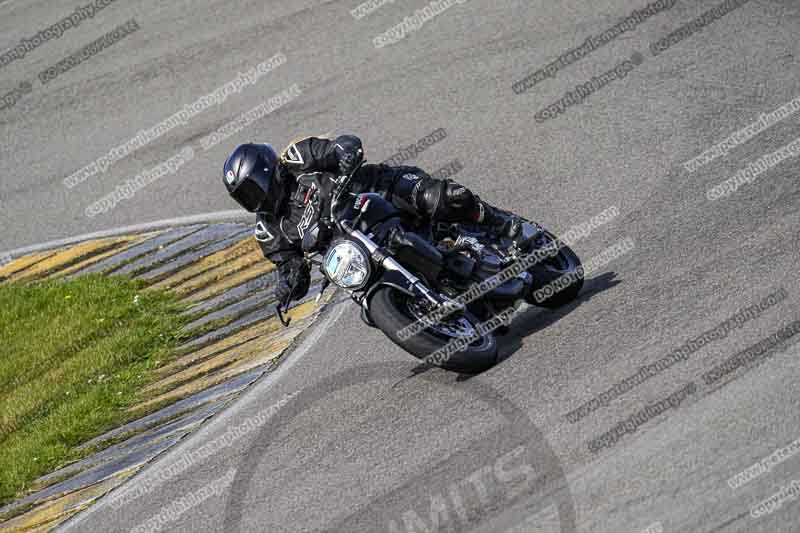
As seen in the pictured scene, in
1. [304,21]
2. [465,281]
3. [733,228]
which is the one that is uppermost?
[304,21]

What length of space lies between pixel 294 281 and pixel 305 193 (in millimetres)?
625

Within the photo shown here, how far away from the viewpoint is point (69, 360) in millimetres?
9859

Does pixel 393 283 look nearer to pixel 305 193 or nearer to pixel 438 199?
pixel 438 199

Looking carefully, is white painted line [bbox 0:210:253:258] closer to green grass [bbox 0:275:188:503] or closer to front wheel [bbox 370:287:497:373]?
green grass [bbox 0:275:188:503]

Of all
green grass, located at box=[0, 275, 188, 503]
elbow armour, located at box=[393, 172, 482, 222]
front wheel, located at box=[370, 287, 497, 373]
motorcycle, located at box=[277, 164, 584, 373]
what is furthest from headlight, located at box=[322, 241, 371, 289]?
green grass, located at box=[0, 275, 188, 503]

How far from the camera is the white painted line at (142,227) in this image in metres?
11.2

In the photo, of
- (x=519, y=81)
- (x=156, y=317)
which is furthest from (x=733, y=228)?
(x=156, y=317)

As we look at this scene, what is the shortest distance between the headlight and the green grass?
278 centimetres

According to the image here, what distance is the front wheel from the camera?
6531 millimetres

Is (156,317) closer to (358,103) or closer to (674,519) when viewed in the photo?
(358,103)

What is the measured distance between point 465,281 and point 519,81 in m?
4.98

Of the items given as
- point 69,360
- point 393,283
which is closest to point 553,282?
point 393,283

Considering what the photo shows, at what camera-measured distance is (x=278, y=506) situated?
A: 6137 mm

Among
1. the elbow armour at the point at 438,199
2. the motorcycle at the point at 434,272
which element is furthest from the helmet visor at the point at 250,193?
the elbow armour at the point at 438,199
